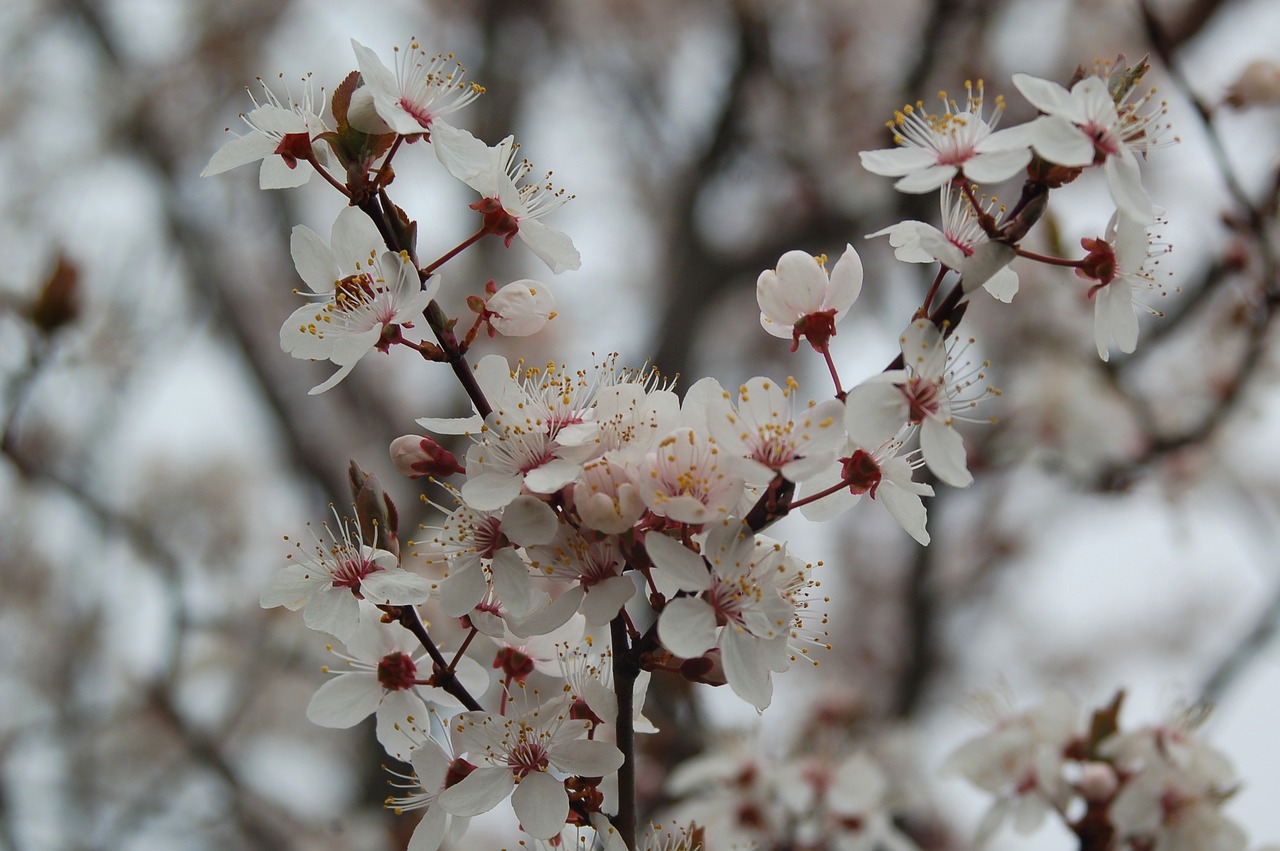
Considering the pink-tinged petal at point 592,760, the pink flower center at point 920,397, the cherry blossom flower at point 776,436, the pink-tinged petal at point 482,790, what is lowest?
the pink-tinged petal at point 482,790

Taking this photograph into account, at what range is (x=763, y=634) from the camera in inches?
33.1

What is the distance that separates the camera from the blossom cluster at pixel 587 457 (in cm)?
84

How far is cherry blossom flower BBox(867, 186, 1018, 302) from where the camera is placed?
84cm

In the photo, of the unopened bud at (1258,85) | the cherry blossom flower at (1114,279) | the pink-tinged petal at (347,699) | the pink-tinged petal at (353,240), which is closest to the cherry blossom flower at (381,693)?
the pink-tinged petal at (347,699)

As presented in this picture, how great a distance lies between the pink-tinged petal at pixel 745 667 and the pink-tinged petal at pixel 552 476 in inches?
6.8

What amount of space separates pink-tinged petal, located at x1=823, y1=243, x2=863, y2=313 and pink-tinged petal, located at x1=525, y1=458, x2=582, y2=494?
287 millimetres

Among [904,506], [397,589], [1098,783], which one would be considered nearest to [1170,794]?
[1098,783]

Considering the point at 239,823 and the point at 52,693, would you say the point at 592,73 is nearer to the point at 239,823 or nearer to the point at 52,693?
the point at 52,693

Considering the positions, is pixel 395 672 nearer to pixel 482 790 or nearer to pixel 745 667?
pixel 482 790

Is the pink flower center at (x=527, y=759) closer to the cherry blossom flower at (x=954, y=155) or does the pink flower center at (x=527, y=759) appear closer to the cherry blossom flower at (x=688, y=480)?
the cherry blossom flower at (x=688, y=480)

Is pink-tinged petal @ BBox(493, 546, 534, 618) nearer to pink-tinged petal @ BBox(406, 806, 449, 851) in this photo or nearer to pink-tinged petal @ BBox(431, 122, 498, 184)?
pink-tinged petal @ BBox(406, 806, 449, 851)

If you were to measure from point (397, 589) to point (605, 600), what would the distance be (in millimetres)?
175

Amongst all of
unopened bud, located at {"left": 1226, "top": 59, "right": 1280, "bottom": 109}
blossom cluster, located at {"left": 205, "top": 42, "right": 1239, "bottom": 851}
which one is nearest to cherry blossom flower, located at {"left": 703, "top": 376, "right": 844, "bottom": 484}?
blossom cluster, located at {"left": 205, "top": 42, "right": 1239, "bottom": 851}

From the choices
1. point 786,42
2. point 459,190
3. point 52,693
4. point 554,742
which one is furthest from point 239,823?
point 786,42
